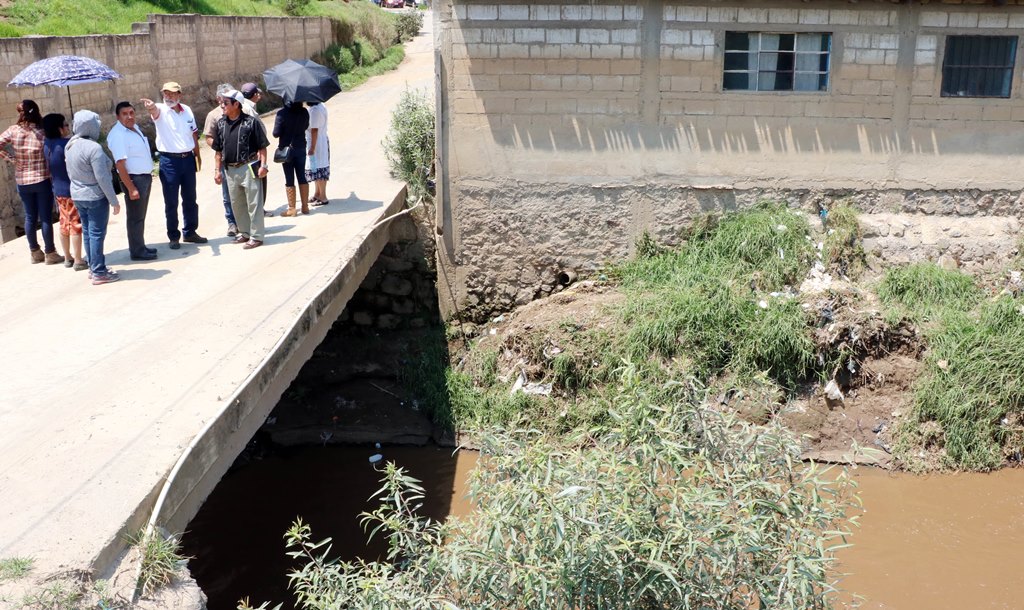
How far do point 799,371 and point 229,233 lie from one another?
6414 mm

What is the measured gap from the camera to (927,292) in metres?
10.6

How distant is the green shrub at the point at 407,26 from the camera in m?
32.2

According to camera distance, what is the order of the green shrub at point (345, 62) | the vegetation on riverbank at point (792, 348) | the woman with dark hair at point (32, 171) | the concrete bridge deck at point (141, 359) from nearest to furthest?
1. the concrete bridge deck at point (141, 359)
2. the woman with dark hair at point (32, 171)
3. the vegetation on riverbank at point (792, 348)
4. the green shrub at point (345, 62)

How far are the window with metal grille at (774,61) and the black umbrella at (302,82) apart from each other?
14.8 feet

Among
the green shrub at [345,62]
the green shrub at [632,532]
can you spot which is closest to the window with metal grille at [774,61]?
the green shrub at [632,532]

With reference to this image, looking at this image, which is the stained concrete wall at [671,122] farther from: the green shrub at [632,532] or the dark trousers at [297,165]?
the green shrub at [632,532]

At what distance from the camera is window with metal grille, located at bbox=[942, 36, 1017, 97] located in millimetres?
10789

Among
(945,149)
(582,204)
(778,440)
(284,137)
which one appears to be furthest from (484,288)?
(778,440)

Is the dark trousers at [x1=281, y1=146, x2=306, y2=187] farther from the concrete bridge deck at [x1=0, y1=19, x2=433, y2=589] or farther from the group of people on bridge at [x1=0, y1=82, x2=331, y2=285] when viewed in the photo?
the concrete bridge deck at [x1=0, y1=19, x2=433, y2=589]

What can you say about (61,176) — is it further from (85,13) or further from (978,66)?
(85,13)

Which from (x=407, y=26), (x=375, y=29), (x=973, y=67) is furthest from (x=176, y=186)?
(x=407, y=26)

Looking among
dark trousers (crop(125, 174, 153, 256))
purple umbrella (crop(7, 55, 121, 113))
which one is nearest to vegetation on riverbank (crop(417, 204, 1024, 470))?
dark trousers (crop(125, 174, 153, 256))

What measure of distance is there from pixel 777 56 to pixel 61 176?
25.4ft

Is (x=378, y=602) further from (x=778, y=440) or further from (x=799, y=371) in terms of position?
(x=799, y=371)
